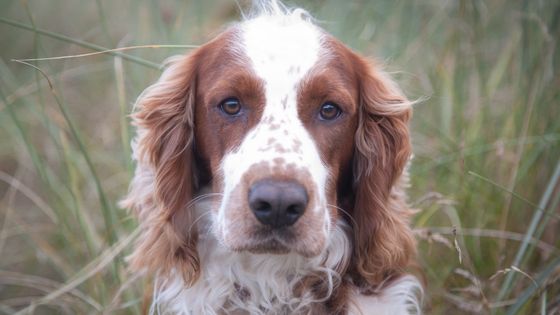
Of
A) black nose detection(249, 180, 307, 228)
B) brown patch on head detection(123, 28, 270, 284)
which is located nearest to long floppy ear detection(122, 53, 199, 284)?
brown patch on head detection(123, 28, 270, 284)

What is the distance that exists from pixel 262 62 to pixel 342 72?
0.38 m

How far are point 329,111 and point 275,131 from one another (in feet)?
0.99

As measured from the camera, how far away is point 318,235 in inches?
110

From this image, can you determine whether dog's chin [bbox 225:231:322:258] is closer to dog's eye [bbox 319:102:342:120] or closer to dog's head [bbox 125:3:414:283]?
dog's head [bbox 125:3:414:283]

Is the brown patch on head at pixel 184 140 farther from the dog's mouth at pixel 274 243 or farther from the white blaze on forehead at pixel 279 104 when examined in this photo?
the dog's mouth at pixel 274 243

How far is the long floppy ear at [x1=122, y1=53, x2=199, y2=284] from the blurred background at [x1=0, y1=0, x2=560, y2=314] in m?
0.37

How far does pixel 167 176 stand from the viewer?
3172mm

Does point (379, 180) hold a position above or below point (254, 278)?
above

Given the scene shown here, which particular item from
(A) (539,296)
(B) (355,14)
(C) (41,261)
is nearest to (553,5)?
(B) (355,14)

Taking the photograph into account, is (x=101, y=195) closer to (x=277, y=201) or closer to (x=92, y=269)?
(x=92, y=269)

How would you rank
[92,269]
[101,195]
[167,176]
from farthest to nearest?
[92,269]
[101,195]
[167,176]

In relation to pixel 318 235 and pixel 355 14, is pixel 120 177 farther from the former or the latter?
pixel 318 235

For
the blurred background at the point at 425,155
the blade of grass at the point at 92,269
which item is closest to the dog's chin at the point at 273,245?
the blurred background at the point at 425,155

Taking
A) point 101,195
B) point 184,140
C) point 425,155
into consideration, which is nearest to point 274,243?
point 184,140
